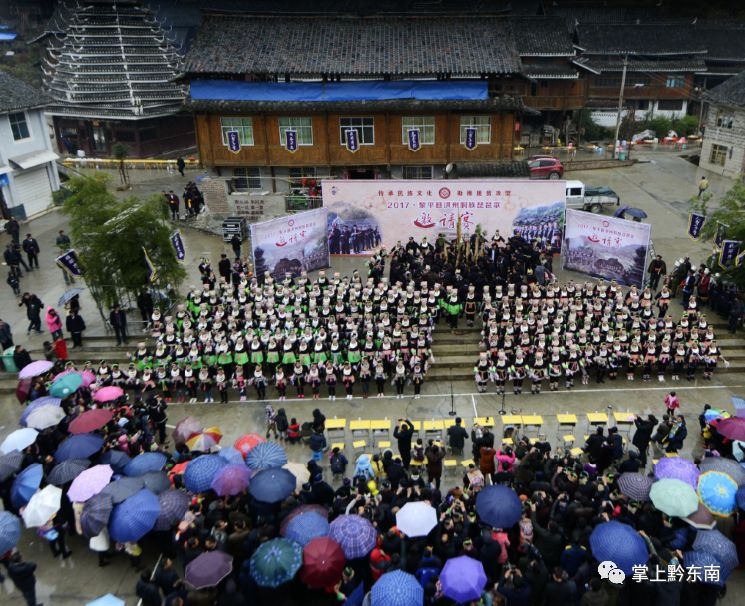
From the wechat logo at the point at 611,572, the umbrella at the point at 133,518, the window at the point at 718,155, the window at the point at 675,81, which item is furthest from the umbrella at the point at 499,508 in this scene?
the window at the point at 675,81

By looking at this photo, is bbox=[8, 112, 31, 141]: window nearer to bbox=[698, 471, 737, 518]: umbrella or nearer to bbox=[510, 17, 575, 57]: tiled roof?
bbox=[510, 17, 575, 57]: tiled roof

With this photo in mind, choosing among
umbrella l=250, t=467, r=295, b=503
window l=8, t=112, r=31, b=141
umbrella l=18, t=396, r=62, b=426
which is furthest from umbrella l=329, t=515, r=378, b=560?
window l=8, t=112, r=31, b=141

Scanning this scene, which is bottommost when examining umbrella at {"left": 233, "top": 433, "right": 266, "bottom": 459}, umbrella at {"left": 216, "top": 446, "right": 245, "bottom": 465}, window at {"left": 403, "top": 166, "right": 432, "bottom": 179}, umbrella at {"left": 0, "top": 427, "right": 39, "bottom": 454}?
umbrella at {"left": 233, "top": 433, "right": 266, "bottom": 459}

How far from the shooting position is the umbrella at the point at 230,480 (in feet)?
37.3

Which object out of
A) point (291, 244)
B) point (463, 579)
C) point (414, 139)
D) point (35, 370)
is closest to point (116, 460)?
point (35, 370)

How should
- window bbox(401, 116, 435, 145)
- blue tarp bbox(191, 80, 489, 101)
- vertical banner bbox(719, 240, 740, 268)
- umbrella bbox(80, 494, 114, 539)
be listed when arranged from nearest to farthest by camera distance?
umbrella bbox(80, 494, 114, 539) → vertical banner bbox(719, 240, 740, 268) → blue tarp bbox(191, 80, 489, 101) → window bbox(401, 116, 435, 145)

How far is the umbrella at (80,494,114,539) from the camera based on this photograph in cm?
1071

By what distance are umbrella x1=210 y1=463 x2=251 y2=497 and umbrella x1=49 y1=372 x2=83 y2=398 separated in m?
5.65

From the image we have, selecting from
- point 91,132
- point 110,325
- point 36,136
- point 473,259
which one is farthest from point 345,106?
point 91,132

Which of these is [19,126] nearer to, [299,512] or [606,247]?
[606,247]

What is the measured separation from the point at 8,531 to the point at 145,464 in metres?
2.48

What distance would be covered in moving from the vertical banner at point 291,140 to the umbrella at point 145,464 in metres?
20.0

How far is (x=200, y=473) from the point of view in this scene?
11727 millimetres

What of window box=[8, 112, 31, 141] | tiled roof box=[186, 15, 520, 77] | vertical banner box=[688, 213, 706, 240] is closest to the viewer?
vertical banner box=[688, 213, 706, 240]
